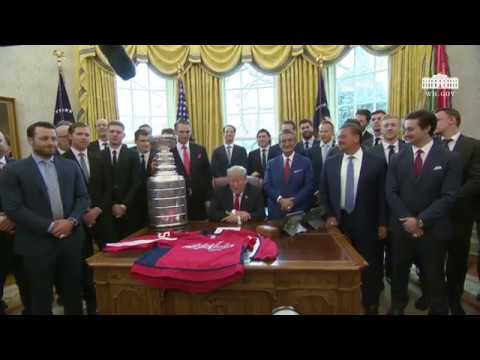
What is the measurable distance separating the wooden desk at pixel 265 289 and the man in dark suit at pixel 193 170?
65.8 inches

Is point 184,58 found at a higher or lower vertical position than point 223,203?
higher

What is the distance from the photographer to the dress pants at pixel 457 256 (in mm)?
2736

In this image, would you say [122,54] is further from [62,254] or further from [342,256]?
[62,254]

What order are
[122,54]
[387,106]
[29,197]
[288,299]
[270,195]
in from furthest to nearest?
[387,106]
[270,195]
[29,197]
[288,299]
[122,54]

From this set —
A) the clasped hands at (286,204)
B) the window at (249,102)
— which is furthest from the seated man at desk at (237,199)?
the window at (249,102)

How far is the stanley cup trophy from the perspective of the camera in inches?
94.9

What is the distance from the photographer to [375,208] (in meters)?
2.60

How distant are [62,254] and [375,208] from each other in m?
2.25

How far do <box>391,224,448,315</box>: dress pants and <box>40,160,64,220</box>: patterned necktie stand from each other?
2319 millimetres

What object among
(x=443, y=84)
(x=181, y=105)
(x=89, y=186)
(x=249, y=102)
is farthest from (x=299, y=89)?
(x=89, y=186)

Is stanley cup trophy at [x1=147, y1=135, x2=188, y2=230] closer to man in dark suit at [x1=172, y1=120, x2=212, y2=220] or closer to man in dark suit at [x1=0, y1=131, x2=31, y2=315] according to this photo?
man in dark suit at [x1=172, y1=120, x2=212, y2=220]

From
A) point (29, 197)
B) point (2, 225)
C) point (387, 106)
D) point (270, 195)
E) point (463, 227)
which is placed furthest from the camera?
point (387, 106)

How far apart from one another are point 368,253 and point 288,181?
920 millimetres

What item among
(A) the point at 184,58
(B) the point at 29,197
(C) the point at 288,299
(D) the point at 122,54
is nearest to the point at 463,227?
(C) the point at 288,299
